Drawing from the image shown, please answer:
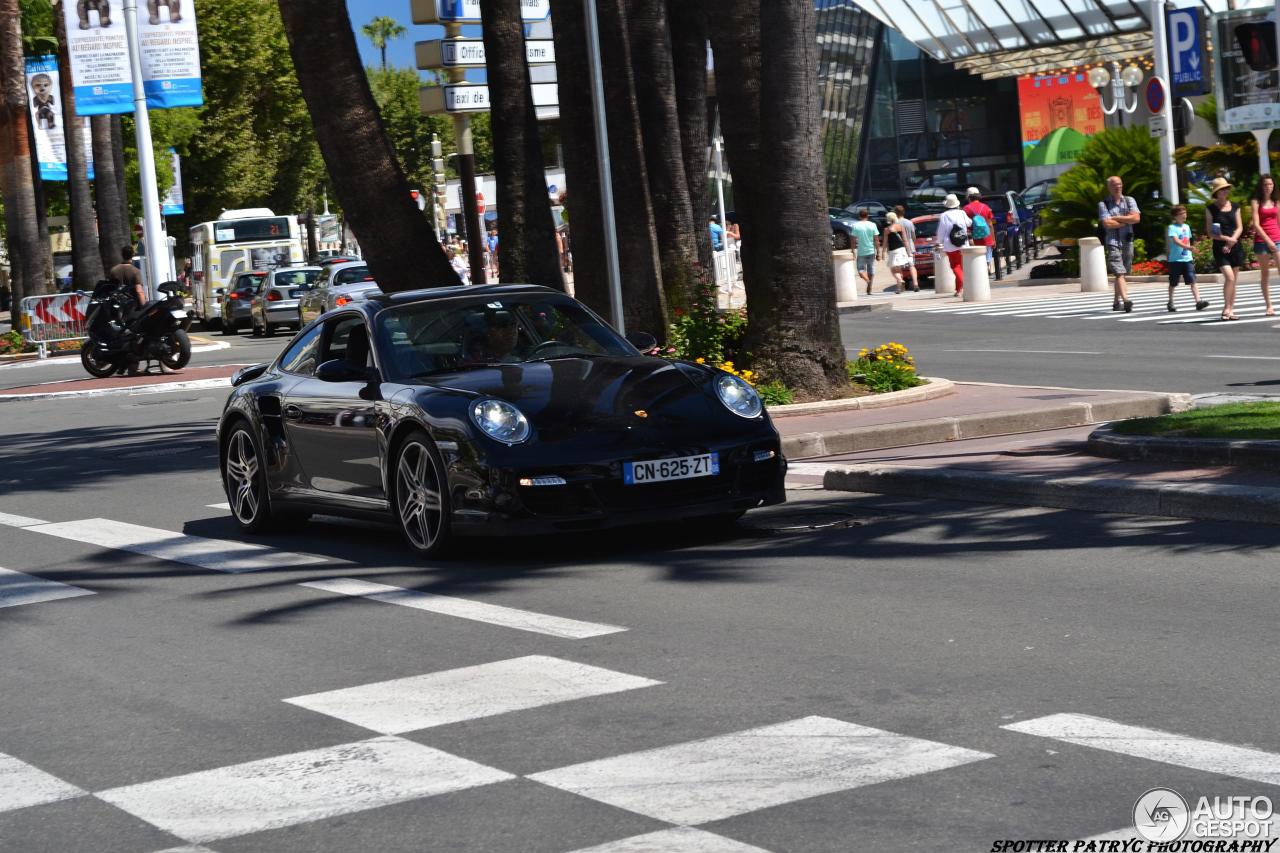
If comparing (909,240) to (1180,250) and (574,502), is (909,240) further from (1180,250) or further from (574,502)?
(574,502)

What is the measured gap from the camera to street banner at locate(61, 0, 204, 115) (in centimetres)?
3416

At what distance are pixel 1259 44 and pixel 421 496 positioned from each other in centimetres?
726

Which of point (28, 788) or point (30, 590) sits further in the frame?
point (30, 590)

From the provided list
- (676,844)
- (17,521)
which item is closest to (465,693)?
(676,844)

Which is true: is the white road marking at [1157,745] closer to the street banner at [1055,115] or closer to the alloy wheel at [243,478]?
the alloy wheel at [243,478]

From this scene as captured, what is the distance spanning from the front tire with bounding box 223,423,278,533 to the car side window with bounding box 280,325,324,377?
0.49 m

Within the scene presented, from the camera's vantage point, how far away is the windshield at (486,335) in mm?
10742

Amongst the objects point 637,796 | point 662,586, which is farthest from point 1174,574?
point 637,796

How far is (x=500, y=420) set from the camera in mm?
9711

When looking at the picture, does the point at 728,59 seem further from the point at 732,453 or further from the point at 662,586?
the point at 662,586

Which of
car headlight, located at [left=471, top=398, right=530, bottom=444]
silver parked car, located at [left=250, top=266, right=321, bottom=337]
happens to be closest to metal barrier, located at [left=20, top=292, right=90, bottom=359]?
silver parked car, located at [left=250, top=266, right=321, bottom=337]

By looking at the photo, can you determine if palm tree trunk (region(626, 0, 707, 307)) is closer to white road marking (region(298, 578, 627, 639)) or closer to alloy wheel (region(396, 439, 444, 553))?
alloy wheel (region(396, 439, 444, 553))

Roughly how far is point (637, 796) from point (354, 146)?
12.7 metres

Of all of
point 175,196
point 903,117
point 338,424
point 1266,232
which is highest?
point 903,117
